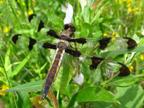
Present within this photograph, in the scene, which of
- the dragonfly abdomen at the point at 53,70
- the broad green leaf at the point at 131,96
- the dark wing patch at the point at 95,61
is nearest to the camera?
the dragonfly abdomen at the point at 53,70

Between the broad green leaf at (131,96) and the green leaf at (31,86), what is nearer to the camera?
the green leaf at (31,86)

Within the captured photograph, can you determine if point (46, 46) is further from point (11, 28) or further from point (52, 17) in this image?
point (11, 28)

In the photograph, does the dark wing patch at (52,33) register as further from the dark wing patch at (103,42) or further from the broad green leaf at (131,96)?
the broad green leaf at (131,96)

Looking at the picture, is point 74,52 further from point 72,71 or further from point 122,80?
point 122,80

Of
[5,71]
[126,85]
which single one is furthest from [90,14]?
[5,71]

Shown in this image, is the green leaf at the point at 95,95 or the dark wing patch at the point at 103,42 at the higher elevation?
the dark wing patch at the point at 103,42

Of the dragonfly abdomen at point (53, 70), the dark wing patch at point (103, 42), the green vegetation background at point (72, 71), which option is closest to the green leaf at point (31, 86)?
the green vegetation background at point (72, 71)

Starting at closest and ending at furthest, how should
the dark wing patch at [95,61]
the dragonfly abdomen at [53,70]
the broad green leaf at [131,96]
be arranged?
the dragonfly abdomen at [53,70] < the dark wing patch at [95,61] < the broad green leaf at [131,96]

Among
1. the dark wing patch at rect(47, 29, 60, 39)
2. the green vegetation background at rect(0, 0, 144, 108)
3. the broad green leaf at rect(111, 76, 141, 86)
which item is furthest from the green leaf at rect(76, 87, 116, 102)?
the dark wing patch at rect(47, 29, 60, 39)
